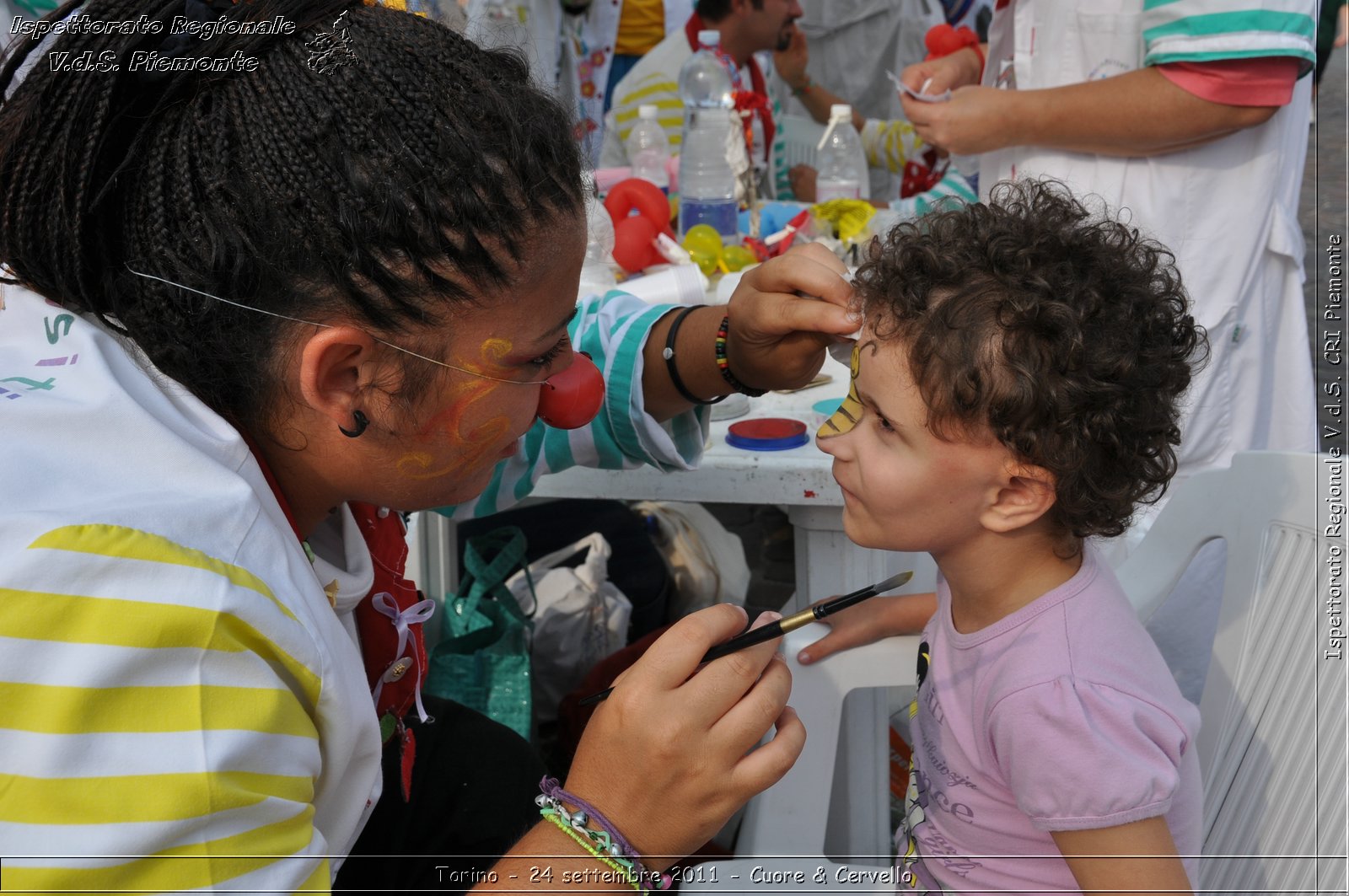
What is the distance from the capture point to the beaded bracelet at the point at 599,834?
87 centimetres

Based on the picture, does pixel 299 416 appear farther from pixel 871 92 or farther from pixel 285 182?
pixel 871 92

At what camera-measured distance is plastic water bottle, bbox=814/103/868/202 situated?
3.29 metres

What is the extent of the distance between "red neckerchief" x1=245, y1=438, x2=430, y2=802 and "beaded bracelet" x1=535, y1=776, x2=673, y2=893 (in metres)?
0.34

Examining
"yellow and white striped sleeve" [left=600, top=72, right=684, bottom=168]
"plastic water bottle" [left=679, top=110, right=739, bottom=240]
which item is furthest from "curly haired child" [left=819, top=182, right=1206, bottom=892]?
"yellow and white striped sleeve" [left=600, top=72, right=684, bottom=168]

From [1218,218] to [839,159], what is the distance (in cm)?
159

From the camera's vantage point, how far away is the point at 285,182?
2.78 ft

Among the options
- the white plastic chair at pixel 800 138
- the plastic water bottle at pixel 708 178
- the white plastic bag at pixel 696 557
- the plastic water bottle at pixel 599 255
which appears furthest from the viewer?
the white plastic chair at pixel 800 138

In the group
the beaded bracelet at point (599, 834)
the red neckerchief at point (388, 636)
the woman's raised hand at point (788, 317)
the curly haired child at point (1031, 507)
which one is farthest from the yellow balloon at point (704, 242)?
the beaded bracelet at point (599, 834)

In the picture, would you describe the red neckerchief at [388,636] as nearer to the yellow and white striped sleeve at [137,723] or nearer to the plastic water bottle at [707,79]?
the yellow and white striped sleeve at [137,723]

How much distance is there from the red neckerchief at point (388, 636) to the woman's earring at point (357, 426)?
252 millimetres

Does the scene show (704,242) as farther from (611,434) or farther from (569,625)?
(611,434)

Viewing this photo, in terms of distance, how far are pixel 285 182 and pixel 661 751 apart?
56cm

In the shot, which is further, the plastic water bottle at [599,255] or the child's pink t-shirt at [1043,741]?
the plastic water bottle at [599,255]

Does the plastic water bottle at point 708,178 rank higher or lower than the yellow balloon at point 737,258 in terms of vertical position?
higher
